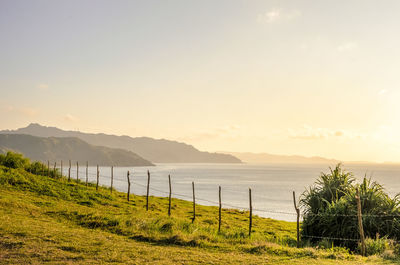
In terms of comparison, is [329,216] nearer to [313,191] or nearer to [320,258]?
[313,191]

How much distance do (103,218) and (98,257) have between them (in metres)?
8.40

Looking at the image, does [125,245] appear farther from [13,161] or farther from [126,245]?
[13,161]

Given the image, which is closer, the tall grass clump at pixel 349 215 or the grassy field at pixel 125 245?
the grassy field at pixel 125 245

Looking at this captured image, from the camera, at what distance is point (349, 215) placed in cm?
1952

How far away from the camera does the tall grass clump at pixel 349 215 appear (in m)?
19.5

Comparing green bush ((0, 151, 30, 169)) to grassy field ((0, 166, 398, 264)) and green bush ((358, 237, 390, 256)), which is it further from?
green bush ((358, 237, 390, 256))

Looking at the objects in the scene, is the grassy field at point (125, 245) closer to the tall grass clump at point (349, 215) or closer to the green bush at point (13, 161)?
the tall grass clump at point (349, 215)

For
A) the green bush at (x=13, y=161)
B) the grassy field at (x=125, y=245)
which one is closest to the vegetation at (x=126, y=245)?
the grassy field at (x=125, y=245)

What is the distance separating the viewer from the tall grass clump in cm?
1948

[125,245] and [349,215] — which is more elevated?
[349,215]

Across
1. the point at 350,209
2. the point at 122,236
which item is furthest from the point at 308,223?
the point at 122,236

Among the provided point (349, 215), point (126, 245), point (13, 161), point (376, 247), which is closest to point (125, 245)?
point (126, 245)

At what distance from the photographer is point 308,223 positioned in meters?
22.7

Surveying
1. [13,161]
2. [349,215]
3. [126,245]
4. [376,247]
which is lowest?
[376,247]
